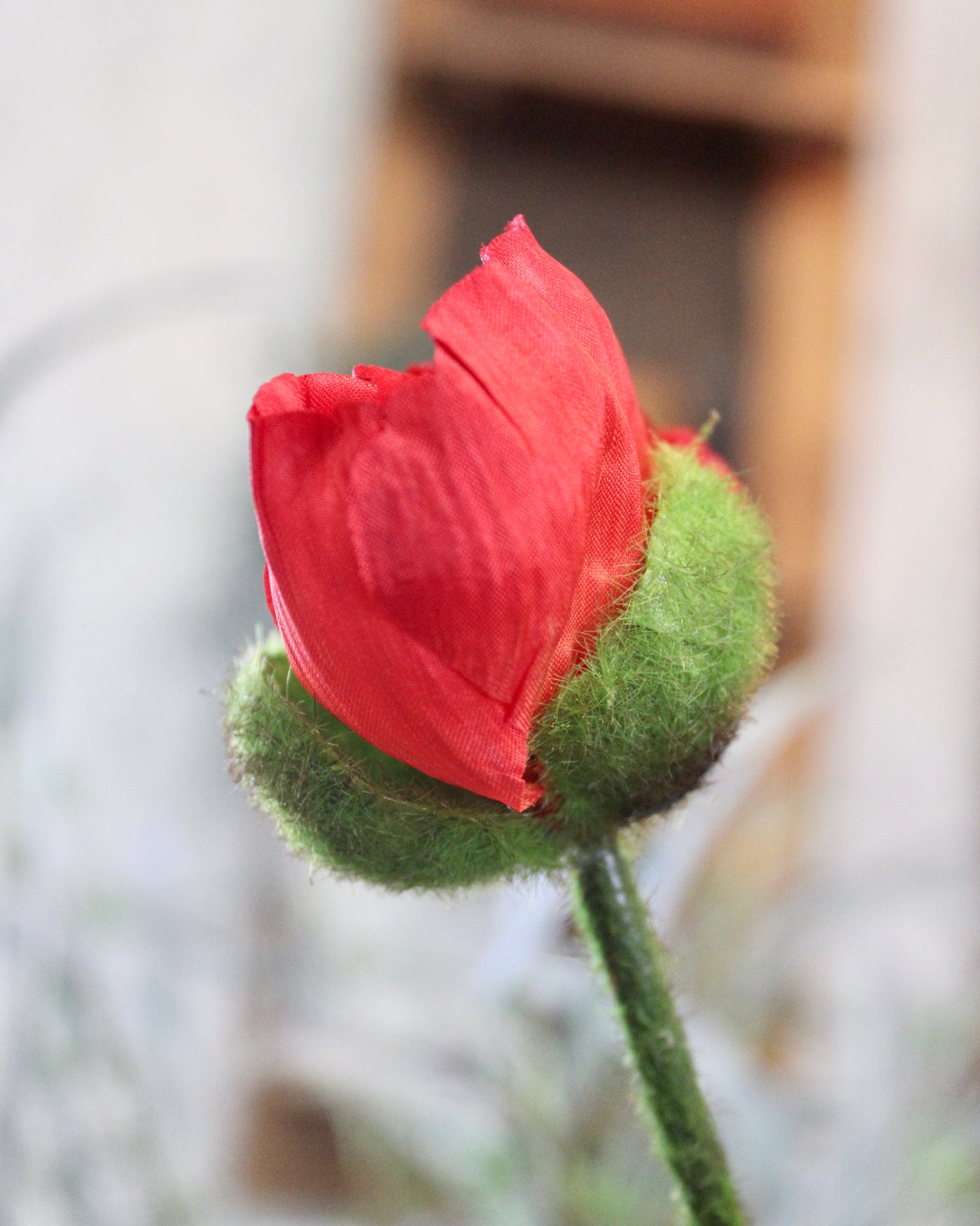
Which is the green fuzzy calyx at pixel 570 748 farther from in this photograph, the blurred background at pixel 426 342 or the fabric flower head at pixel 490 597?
the blurred background at pixel 426 342

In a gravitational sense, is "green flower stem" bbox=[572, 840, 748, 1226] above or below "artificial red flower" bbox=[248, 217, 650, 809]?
below

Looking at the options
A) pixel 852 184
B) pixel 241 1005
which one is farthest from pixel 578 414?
pixel 852 184

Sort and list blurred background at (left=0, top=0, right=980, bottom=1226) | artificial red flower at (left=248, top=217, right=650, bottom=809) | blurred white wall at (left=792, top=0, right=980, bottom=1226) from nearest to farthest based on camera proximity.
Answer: artificial red flower at (left=248, top=217, right=650, bottom=809) < blurred background at (left=0, top=0, right=980, bottom=1226) < blurred white wall at (left=792, top=0, right=980, bottom=1226)

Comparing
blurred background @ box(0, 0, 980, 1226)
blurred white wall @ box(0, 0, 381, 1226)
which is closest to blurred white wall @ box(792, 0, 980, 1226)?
blurred background @ box(0, 0, 980, 1226)

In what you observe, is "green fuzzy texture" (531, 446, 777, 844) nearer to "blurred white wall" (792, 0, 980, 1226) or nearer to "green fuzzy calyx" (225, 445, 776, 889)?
"green fuzzy calyx" (225, 445, 776, 889)

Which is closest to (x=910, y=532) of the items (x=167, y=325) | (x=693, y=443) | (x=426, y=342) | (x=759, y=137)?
(x=759, y=137)

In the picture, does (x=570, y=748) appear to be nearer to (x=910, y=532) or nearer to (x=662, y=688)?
(x=662, y=688)

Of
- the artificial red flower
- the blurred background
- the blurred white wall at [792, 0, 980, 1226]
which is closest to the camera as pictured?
the artificial red flower
